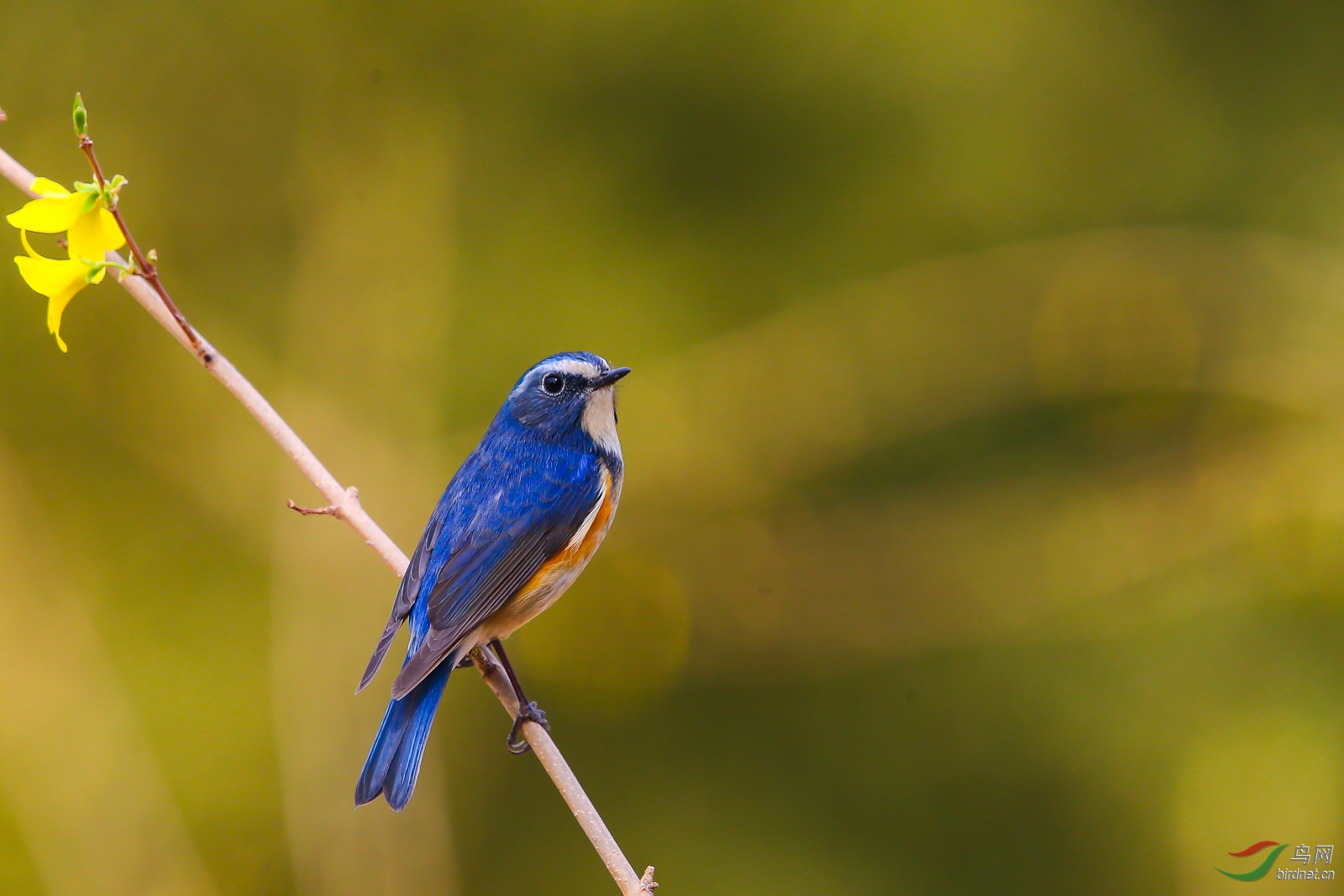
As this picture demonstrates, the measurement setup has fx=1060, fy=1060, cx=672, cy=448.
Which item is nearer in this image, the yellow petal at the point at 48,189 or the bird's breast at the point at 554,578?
the yellow petal at the point at 48,189

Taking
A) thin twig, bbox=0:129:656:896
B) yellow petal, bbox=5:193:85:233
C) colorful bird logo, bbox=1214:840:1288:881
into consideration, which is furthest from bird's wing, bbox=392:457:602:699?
colorful bird logo, bbox=1214:840:1288:881

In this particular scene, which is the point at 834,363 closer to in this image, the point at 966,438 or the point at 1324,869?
the point at 966,438

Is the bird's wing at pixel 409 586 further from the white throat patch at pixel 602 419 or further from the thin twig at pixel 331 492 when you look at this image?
the white throat patch at pixel 602 419

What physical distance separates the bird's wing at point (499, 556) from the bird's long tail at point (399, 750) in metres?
0.07

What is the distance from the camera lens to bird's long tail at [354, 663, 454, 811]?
2.00 meters

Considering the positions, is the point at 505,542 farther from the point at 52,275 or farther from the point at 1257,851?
the point at 1257,851

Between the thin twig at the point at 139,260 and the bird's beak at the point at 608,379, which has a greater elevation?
the bird's beak at the point at 608,379

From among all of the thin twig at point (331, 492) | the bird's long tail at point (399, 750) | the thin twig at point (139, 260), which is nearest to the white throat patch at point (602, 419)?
the thin twig at point (331, 492)

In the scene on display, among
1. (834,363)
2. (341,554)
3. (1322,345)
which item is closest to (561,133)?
(834,363)

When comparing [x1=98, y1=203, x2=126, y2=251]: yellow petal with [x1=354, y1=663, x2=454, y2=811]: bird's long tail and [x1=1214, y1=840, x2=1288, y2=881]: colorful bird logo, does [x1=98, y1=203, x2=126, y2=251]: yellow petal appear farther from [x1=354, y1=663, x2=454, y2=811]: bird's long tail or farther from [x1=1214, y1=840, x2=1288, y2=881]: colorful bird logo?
[x1=1214, y1=840, x2=1288, y2=881]: colorful bird logo

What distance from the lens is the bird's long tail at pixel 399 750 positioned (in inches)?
78.7

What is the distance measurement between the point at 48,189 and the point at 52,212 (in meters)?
0.07

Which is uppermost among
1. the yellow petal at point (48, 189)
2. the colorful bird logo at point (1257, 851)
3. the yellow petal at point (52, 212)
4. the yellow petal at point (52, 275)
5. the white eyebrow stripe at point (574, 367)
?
the white eyebrow stripe at point (574, 367)

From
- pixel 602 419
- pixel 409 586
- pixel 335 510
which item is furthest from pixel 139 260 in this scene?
pixel 602 419
